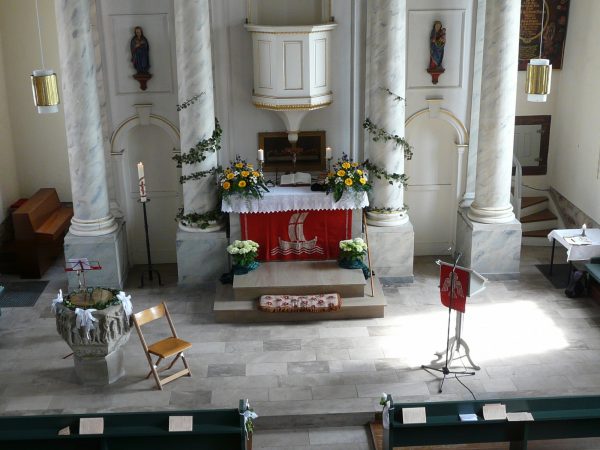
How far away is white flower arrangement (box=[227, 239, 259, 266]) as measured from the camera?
13535mm

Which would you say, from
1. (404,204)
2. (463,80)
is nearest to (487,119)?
(463,80)

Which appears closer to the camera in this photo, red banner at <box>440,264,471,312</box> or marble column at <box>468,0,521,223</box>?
red banner at <box>440,264,471,312</box>

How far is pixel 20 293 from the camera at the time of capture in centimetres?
1421

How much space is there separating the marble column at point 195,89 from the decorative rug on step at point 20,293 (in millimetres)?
2918

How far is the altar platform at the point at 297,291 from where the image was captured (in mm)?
12977

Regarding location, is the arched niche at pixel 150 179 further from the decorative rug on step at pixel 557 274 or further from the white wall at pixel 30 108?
the decorative rug on step at pixel 557 274

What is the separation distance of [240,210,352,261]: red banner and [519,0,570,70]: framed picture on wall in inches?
209

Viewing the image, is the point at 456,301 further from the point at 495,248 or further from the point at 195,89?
the point at 195,89

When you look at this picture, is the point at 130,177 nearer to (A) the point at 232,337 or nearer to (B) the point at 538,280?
(A) the point at 232,337

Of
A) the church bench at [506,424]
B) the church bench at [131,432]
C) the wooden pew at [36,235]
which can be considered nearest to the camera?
the church bench at [131,432]

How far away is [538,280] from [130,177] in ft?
25.3

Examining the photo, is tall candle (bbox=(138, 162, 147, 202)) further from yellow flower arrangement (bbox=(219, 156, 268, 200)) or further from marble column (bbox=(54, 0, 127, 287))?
yellow flower arrangement (bbox=(219, 156, 268, 200))

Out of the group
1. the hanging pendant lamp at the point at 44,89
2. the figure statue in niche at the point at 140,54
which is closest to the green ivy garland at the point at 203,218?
the figure statue in niche at the point at 140,54

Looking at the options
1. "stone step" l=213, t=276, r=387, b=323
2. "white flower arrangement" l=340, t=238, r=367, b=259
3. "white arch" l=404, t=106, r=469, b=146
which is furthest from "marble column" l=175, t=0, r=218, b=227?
"white arch" l=404, t=106, r=469, b=146
